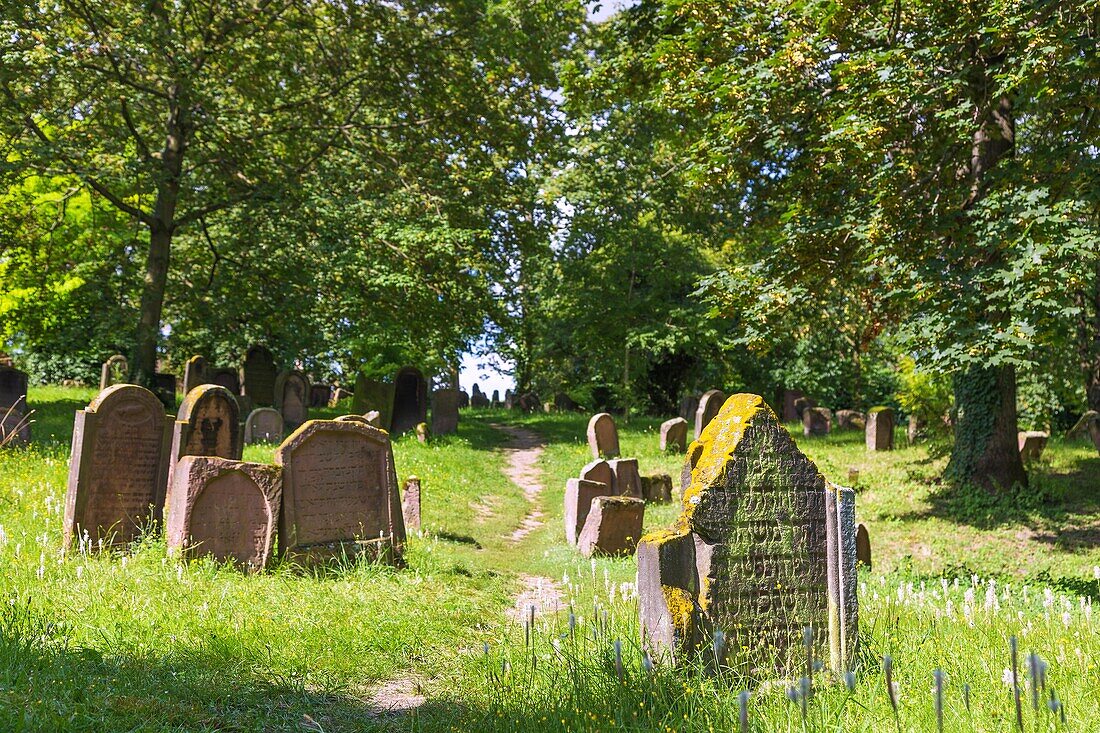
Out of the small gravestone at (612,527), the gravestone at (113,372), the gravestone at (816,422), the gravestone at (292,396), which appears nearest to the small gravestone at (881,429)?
the gravestone at (816,422)

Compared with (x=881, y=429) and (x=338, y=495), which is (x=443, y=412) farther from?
(x=338, y=495)

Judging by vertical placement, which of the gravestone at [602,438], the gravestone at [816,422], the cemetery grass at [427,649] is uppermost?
the gravestone at [816,422]

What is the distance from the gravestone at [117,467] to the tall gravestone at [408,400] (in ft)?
45.6

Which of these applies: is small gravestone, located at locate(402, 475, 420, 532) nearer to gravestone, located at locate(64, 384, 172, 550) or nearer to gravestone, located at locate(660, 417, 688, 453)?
gravestone, located at locate(64, 384, 172, 550)

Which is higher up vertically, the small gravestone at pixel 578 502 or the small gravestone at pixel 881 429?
the small gravestone at pixel 881 429

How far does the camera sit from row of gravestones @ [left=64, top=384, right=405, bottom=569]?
830cm

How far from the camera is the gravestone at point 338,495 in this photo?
8.72m

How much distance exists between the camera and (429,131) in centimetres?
2189

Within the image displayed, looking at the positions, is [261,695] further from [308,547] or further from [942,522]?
[942,522]

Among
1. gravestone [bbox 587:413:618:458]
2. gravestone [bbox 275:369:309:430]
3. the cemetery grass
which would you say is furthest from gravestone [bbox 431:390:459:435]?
the cemetery grass

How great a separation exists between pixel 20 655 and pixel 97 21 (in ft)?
58.5

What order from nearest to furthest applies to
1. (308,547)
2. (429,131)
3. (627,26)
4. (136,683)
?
1. (136,683)
2. (308,547)
3. (627,26)
4. (429,131)

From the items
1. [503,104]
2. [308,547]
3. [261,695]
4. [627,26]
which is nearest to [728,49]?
[627,26]

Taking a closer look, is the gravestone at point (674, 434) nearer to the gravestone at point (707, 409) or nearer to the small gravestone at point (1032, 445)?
the gravestone at point (707, 409)
